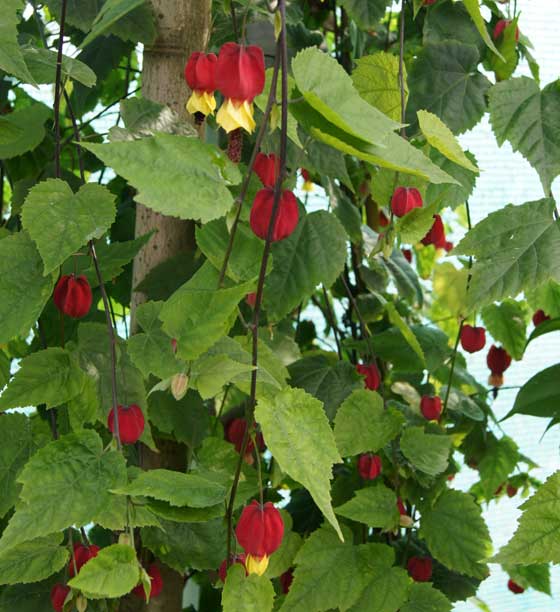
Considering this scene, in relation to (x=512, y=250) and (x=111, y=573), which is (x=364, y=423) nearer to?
(x=512, y=250)

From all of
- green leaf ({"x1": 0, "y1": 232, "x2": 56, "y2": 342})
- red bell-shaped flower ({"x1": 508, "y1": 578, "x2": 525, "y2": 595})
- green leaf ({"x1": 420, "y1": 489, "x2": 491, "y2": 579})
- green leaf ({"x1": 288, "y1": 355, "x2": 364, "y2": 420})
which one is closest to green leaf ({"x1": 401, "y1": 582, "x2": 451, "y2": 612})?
green leaf ({"x1": 420, "y1": 489, "x2": 491, "y2": 579})

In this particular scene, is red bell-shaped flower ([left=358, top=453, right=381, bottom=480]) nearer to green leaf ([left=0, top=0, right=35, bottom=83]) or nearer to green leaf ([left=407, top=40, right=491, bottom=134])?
green leaf ([left=407, top=40, right=491, bottom=134])

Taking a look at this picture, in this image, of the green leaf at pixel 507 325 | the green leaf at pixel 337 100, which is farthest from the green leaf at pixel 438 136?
the green leaf at pixel 507 325

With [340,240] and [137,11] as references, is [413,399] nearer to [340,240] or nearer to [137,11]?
[340,240]

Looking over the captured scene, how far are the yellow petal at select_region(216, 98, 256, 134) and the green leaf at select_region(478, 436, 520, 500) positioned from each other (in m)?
0.68

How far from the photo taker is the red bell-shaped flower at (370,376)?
2.39ft

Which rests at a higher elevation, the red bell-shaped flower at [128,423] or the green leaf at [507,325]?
the red bell-shaped flower at [128,423]

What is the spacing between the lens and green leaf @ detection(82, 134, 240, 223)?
33 cm

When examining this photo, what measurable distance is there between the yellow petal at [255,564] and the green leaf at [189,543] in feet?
0.66

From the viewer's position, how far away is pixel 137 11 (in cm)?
63

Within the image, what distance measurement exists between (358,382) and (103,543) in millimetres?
340

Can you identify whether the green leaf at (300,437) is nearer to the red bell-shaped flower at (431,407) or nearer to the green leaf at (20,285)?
the green leaf at (20,285)

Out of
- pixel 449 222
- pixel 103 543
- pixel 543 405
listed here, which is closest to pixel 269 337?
pixel 543 405

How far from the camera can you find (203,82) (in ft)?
1.57
